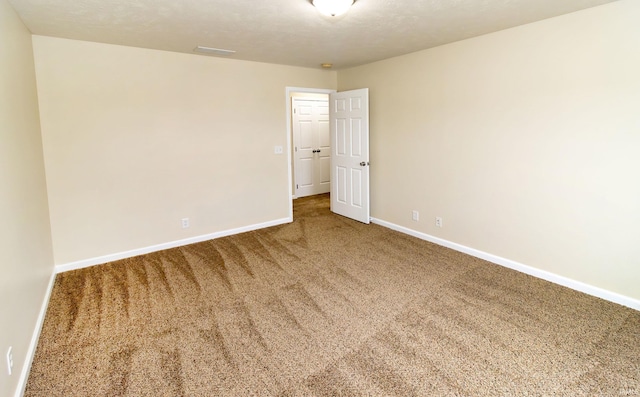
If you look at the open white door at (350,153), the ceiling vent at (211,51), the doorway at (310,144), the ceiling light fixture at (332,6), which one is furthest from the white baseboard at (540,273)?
the ceiling vent at (211,51)

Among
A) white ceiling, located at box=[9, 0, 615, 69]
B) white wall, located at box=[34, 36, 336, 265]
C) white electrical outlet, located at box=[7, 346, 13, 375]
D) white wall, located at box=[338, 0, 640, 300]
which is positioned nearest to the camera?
white electrical outlet, located at box=[7, 346, 13, 375]

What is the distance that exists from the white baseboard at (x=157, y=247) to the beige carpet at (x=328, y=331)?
0.62ft

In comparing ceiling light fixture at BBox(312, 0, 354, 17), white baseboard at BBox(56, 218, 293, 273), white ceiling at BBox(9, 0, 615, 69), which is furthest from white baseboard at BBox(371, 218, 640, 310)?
ceiling light fixture at BBox(312, 0, 354, 17)

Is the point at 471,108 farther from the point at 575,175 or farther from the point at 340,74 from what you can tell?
the point at 340,74

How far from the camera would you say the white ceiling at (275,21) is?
2.57 meters

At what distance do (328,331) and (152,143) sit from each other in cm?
302

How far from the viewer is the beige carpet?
2.00 m

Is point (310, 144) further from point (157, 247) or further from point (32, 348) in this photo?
point (32, 348)

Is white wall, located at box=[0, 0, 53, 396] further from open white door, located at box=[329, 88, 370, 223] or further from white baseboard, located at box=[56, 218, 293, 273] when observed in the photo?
open white door, located at box=[329, 88, 370, 223]

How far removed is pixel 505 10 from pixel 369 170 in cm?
275

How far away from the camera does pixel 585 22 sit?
9.16 ft

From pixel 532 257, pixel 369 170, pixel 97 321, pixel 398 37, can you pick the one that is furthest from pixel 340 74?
pixel 97 321

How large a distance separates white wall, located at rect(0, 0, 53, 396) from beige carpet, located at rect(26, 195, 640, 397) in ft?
0.93

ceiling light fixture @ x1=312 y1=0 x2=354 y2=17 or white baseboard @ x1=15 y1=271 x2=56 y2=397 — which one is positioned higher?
ceiling light fixture @ x1=312 y1=0 x2=354 y2=17
